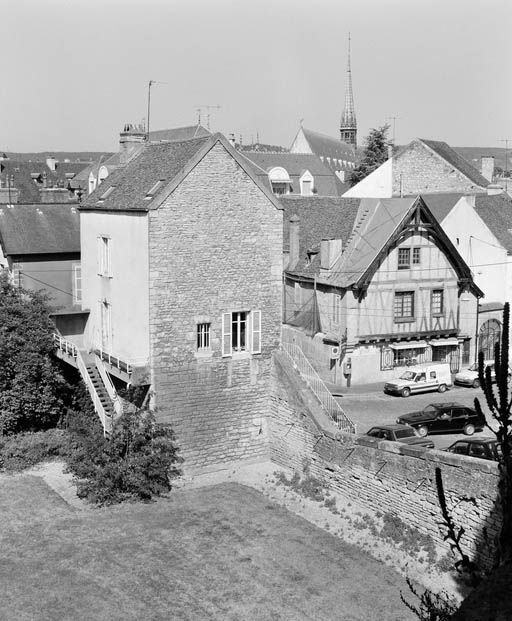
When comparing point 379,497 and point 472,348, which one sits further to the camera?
point 472,348

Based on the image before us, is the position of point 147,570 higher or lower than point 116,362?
lower

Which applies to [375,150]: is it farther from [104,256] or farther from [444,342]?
[104,256]

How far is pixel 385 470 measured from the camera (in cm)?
2133

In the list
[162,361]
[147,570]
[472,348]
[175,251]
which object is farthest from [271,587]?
[472,348]

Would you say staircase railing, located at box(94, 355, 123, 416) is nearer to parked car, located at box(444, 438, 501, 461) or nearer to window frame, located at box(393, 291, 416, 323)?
parked car, located at box(444, 438, 501, 461)

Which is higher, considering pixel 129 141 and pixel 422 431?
pixel 129 141

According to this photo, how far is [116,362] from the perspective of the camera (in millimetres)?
25984

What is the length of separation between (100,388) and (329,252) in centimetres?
1252

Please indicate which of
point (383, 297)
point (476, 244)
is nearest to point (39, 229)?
point (383, 297)

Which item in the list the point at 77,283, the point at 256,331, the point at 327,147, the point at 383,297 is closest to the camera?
the point at 256,331

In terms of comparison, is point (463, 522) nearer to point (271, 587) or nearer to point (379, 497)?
point (379, 497)

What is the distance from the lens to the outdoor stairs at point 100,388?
1013 inches

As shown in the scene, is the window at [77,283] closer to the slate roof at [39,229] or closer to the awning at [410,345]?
the slate roof at [39,229]

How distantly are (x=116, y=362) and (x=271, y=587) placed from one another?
10437 millimetres
